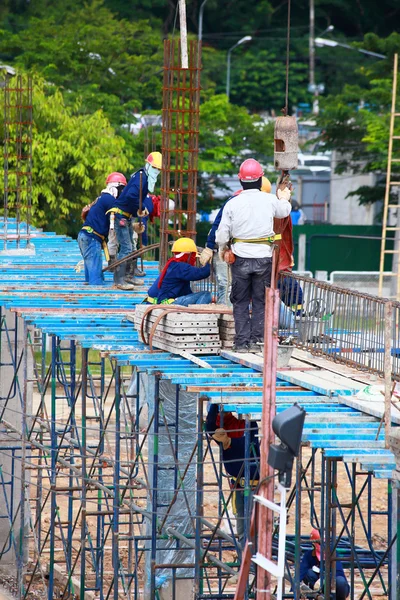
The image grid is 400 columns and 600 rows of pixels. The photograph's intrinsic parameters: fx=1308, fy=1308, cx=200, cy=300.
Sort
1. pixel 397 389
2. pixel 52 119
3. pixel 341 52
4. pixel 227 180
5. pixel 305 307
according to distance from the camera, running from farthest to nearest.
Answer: pixel 341 52, pixel 227 180, pixel 52 119, pixel 305 307, pixel 397 389

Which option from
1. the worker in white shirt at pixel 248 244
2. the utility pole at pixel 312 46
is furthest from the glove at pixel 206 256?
the utility pole at pixel 312 46

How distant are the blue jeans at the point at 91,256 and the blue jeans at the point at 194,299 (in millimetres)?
4102

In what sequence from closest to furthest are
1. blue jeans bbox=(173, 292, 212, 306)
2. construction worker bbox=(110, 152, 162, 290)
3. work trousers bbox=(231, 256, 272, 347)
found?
work trousers bbox=(231, 256, 272, 347) → blue jeans bbox=(173, 292, 212, 306) → construction worker bbox=(110, 152, 162, 290)

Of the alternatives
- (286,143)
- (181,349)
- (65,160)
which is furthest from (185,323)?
(65,160)

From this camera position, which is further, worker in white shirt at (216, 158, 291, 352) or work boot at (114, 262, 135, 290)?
work boot at (114, 262, 135, 290)

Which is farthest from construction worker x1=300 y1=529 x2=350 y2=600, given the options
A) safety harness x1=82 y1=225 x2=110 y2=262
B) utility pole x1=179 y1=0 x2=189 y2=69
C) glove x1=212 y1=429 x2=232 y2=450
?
utility pole x1=179 y1=0 x2=189 y2=69

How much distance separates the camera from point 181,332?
1403 centimetres

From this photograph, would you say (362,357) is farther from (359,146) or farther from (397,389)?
(359,146)

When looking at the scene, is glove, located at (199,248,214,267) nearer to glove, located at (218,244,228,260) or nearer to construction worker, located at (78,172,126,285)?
glove, located at (218,244,228,260)

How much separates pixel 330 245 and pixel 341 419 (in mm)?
35253

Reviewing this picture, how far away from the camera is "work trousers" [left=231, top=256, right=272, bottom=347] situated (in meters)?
13.8

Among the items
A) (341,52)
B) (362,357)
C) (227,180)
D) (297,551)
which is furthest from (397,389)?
(341,52)

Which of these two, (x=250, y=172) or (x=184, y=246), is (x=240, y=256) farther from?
(x=184, y=246)

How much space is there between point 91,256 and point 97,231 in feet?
1.24
